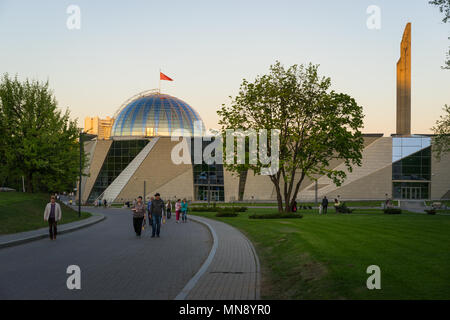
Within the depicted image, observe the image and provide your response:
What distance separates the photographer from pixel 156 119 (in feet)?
276

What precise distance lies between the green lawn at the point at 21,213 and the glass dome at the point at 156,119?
49.7 m

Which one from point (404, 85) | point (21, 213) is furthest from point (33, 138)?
point (404, 85)

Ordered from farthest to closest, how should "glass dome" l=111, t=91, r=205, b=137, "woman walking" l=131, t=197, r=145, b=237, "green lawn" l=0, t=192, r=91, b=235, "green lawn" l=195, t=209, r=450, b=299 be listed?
"glass dome" l=111, t=91, r=205, b=137 < "green lawn" l=0, t=192, r=91, b=235 < "woman walking" l=131, t=197, r=145, b=237 < "green lawn" l=195, t=209, r=450, b=299

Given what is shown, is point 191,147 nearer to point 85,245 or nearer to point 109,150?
point 109,150

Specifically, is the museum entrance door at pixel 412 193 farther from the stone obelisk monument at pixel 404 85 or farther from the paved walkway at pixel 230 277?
the paved walkway at pixel 230 277

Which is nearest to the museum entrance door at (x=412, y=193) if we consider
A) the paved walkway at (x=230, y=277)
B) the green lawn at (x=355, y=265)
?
the green lawn at (x=355, y=265)

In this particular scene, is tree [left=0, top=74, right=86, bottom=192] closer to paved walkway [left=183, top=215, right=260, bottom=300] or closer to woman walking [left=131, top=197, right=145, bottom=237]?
woman walking [left=131, top=197, right=145, bottom=237]

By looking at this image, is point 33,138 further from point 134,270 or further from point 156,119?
point 156,119

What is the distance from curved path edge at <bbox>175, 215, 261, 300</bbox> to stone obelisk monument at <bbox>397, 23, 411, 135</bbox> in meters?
61.7

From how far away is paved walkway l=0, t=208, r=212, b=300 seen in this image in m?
8.17

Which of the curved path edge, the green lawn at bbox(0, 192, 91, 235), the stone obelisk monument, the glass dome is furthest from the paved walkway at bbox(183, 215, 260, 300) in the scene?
the glass dome

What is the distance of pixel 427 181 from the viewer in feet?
226

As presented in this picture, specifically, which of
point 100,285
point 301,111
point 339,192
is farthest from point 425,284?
point 339,192

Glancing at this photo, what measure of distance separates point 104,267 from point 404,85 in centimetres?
6681
